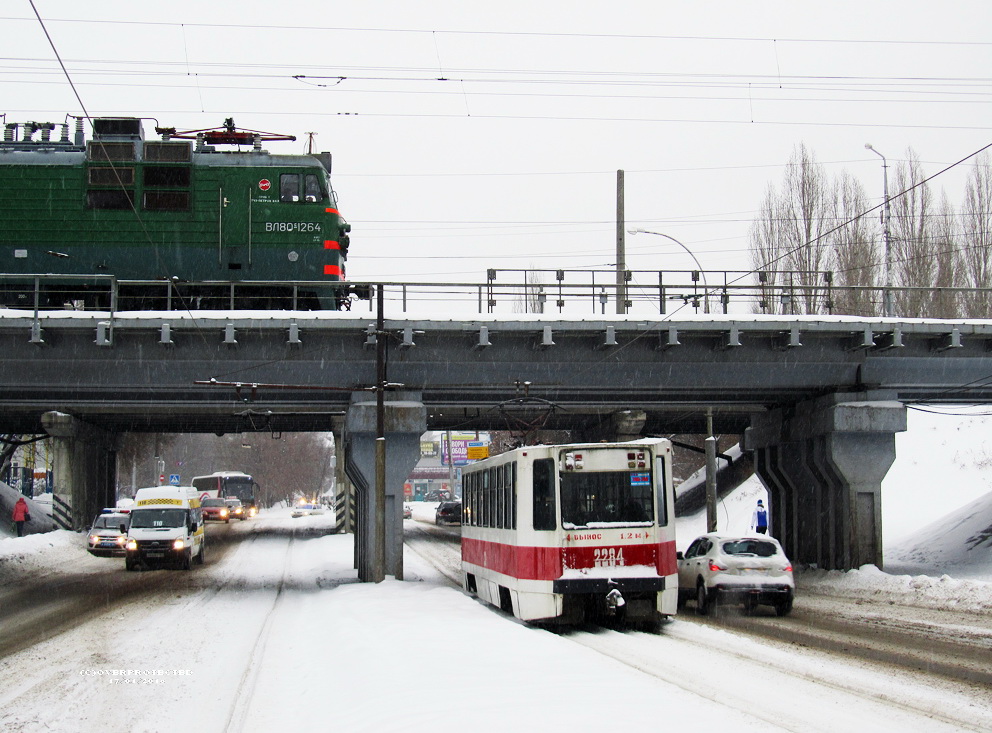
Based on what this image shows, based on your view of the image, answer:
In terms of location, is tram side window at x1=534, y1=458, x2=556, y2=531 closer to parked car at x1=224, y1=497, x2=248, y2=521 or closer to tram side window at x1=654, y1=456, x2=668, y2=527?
tram side window at x1=654, y1=456, x2=668, y2=527

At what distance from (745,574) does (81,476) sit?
36251 millimetres

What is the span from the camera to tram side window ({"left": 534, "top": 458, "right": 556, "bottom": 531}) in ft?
55.9

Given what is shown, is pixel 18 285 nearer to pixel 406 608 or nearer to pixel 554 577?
pixel 406 608

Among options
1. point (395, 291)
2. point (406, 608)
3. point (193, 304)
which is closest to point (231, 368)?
point (193, 304)

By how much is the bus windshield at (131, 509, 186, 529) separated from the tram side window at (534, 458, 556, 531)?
20636 mm

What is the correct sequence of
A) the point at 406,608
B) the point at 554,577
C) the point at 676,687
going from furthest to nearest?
the point at 406,608, the point at 554,577, the point at 676,687

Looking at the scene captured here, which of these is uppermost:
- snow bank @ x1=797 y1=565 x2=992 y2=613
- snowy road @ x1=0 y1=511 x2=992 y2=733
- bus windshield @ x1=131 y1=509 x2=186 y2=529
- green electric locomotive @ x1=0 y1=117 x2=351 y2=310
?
green electric locomotive @ x1=0 y1=117 x2=351 y2=310

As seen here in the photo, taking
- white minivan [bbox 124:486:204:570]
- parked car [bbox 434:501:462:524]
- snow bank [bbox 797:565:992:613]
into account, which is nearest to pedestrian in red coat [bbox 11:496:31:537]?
white minivan [bbox 124:486:204:570]

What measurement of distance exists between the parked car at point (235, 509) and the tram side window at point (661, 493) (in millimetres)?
60145

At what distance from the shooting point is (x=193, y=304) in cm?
2748

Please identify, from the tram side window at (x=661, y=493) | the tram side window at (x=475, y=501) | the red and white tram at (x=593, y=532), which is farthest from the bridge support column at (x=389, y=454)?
the tram side window at (x=661, y=493)

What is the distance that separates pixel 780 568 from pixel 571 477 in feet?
17.2

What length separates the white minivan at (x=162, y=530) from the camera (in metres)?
33.7

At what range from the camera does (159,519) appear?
3459 cm
